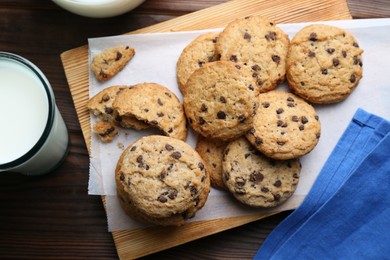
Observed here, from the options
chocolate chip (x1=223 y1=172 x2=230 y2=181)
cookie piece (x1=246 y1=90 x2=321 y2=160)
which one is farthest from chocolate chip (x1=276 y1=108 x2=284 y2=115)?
chocolate chip (x1=223 y1=172 x2=230 y2=181)

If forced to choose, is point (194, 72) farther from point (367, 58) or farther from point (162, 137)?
point (367, 58)

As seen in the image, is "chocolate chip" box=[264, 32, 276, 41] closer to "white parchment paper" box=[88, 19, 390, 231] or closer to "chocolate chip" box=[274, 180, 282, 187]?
"white parchment paper" box=[88, 19, 390, 231]

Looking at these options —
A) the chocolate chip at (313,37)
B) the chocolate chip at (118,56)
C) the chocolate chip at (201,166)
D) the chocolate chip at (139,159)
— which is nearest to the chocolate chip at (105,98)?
the chocolate chip at (118,56)

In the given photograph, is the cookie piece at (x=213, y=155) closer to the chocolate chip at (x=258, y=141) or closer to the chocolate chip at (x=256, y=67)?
the chocolate chip at (x=258, y=141)

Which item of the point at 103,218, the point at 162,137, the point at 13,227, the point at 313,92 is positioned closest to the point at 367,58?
the point at 313,92

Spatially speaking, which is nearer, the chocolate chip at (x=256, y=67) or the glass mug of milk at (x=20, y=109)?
the glass mug of milk at (x=20, y=109)

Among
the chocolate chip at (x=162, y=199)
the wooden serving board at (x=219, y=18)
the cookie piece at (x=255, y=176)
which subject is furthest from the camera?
the wooden serving board at (x=219, y=18)
